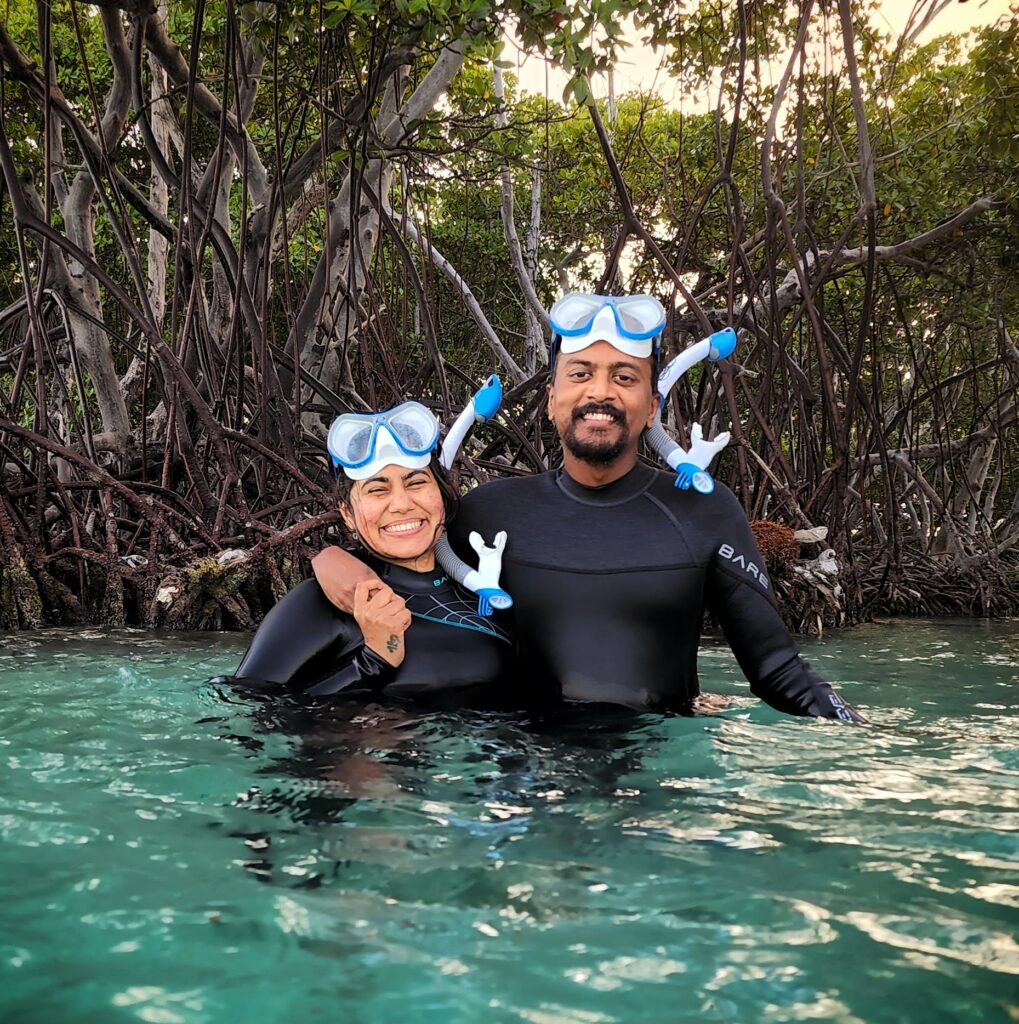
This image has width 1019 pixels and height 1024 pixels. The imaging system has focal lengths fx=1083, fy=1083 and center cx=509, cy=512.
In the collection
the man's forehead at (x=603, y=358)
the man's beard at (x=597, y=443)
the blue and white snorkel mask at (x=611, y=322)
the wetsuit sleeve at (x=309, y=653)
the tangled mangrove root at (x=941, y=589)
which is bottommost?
the tangled mangrove root at (x=941, y=589)

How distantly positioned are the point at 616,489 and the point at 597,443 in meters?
0.16

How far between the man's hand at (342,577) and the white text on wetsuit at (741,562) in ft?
2.67

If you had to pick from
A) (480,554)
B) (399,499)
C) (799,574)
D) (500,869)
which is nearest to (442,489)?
(399,499)

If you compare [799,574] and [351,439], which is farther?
[799,574]

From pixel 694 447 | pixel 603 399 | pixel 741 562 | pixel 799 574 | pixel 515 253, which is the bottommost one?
pixel 799 574

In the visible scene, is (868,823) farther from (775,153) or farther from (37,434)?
(775,153)

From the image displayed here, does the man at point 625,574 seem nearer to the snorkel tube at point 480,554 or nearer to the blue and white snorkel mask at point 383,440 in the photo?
the snorkel tube at point 480,554

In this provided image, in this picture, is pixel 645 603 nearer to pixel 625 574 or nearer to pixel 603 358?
pixel 625 574

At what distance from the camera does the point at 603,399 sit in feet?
8.43

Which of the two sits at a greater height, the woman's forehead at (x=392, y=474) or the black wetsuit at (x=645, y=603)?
the woman's forehead at (x=392, y=474)

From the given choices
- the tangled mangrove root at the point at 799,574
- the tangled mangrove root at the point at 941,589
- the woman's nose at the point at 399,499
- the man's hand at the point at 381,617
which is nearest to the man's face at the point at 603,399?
the woman's nose at the point at 399,499

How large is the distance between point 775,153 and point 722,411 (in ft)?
7.21

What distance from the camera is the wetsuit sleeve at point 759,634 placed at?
251 cm

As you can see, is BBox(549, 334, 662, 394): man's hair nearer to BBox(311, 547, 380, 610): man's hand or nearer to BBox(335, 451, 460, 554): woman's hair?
BBox(335, 451, 460, 554): woman's hair
